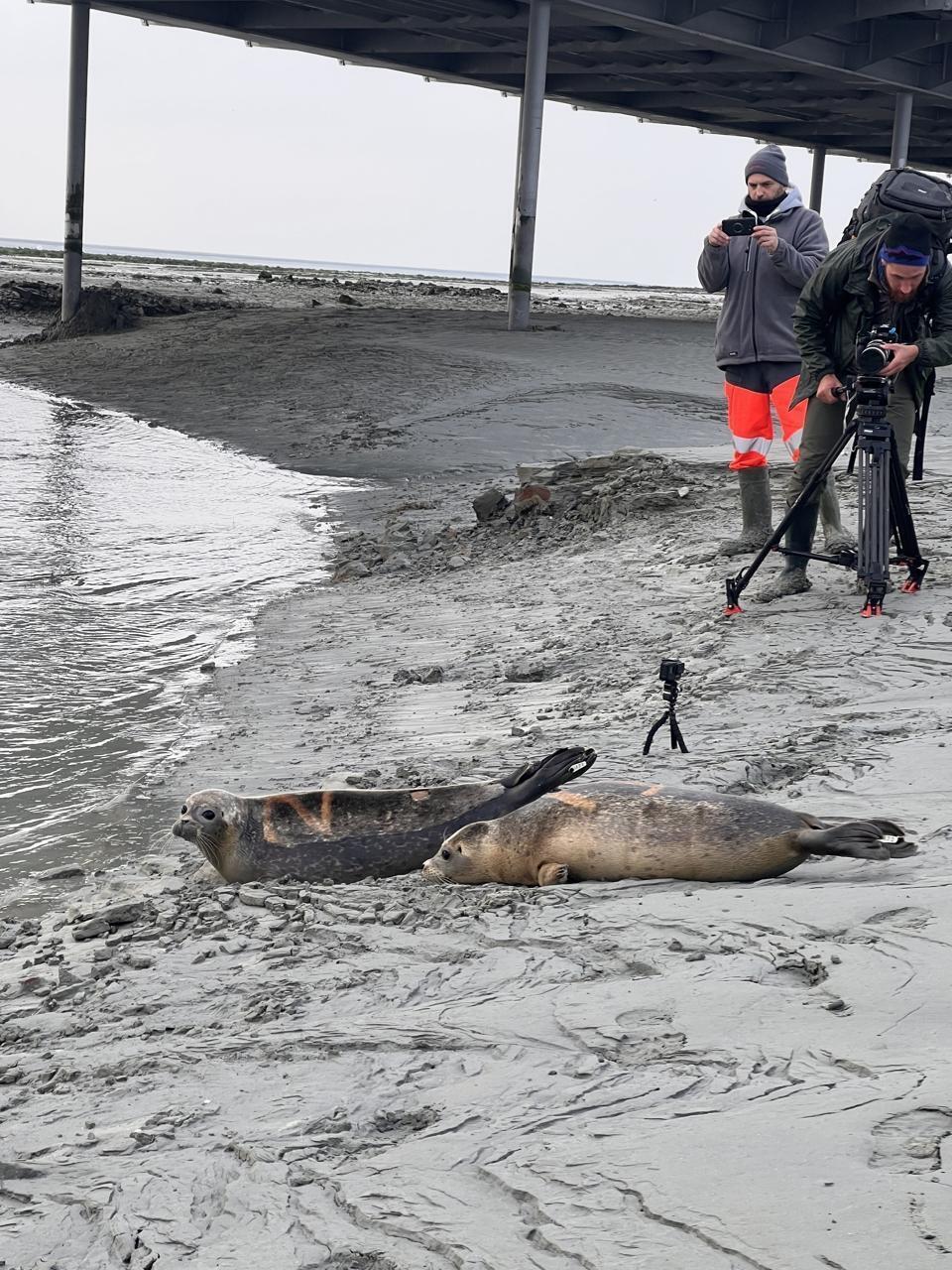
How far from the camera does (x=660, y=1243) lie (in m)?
1.84

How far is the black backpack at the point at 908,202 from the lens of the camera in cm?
A: 538

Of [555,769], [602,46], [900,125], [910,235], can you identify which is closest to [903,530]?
[910,235]

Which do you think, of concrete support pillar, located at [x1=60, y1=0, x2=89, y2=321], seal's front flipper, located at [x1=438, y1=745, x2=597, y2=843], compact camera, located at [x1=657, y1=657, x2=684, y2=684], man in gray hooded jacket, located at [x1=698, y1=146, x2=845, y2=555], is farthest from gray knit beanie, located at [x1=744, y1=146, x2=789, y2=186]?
concrete support pillar, located at [x1=60, y1=0, x2=89, y2=321]

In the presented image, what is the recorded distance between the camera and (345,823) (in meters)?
3.93

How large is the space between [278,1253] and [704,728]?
2.91m

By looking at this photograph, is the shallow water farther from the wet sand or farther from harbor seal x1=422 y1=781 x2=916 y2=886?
harbor seal x1=422 y1=781 x2=916 y2=886

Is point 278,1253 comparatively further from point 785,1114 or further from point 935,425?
point 935,425

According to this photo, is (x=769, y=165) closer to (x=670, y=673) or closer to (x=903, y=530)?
(x=903, y=530)

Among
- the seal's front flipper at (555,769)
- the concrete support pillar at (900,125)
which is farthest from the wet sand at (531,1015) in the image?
the concrete support pillar at (900,125)

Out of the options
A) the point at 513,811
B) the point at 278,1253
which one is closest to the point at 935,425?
the point at 513,811

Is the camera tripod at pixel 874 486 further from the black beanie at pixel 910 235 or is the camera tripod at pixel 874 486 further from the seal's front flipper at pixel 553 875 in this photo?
the seal's front flipper at pixel 553 875

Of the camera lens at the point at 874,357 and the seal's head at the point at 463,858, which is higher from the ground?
the camera lens at the point at 874,357

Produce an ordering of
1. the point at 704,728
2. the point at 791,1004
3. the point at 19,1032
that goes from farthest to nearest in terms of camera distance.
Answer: the point at 704,728 → the point at 19,1032 → the point at 791,1004

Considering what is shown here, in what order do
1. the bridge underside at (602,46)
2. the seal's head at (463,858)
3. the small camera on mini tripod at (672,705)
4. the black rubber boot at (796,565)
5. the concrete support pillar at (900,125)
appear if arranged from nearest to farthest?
the seal's head at (463,858)
the small camera on mini tripod at (672,705)
the black rubber boot at (796,565)
the bridge underside at (602,46)
the concrete support pillar at (900,125)
